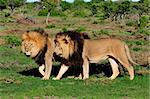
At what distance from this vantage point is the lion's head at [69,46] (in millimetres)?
11477

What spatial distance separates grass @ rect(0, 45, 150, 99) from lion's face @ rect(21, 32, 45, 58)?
68cm

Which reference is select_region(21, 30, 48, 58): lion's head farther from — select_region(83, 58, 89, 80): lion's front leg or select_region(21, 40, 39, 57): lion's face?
select_region(83, 58, 89, 80): lion's front leg

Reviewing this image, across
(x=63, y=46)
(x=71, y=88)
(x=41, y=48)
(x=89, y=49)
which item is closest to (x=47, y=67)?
(x=41, y=48)

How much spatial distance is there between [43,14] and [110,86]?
5442 centimetres

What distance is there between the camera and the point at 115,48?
11758 millimetres

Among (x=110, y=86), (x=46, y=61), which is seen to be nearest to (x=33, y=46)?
(x=46, y=61)

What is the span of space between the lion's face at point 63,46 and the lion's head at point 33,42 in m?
0.61

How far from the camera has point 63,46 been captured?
11.5 meters

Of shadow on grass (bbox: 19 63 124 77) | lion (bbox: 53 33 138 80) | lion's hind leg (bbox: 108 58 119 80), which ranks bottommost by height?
shadow on grass (bbox: 19 63 124 77)

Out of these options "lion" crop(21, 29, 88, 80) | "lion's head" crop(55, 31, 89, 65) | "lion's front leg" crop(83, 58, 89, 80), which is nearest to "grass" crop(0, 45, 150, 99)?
"lion's front leg" crop(83, 58, 89, 80)

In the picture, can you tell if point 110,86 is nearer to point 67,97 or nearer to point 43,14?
point 67,97

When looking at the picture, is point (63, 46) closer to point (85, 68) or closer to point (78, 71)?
point (85, 68)

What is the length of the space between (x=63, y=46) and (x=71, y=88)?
153cm

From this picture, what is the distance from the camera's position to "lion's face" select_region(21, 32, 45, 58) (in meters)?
11.7
